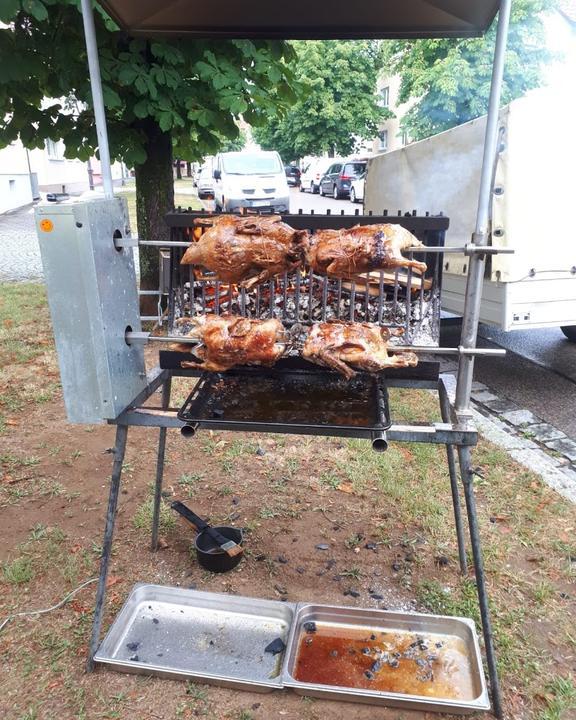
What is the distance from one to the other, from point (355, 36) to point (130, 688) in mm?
3286

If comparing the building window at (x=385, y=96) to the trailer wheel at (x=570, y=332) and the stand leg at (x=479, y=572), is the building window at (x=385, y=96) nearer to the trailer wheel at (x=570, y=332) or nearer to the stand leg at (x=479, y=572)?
the trailer wheel at (x=570, y=332)

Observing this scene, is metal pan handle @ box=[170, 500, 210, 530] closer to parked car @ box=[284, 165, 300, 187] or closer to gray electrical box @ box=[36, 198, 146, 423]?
gray electrical box @ box=[36, 198, 146, 423]

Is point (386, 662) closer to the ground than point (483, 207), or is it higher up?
closer to the ground

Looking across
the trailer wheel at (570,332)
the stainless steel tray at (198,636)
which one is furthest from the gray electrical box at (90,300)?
the trailer wheel at (570,332)

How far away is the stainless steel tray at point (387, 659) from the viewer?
2.17 m

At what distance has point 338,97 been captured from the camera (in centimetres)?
3080

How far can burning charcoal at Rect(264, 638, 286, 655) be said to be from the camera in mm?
2416

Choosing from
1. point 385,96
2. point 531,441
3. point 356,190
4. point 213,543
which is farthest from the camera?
point 385,96

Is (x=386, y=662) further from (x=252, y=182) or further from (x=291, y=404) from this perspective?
(x=252, y=182)

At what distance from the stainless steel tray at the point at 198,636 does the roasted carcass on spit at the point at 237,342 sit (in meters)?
1.23

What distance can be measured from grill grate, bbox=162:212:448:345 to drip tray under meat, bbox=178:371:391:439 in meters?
0.28

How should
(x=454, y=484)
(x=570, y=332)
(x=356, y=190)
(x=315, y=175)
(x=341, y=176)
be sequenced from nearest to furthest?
(x=454, y=484)
(x=570, y=332)
(x=356, y=190)
(x=341, y=176)
(x=315, y=175)

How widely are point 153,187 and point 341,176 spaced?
19.0 m

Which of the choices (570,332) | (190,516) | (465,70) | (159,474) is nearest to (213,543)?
(190,516)
